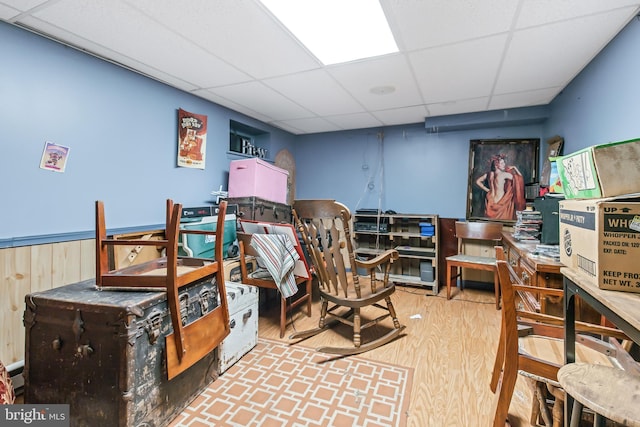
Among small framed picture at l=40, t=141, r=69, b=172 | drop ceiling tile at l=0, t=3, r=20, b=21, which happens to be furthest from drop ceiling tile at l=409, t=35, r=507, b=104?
small framed picture at l=40, t=141, r=69, b=172

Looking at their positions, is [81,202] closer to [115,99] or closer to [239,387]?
[115,99]

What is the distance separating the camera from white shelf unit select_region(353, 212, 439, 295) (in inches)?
149

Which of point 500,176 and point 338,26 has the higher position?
point 338,26

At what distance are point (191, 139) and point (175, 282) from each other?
2.06m

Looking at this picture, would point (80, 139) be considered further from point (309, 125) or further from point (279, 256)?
point (309, 125)

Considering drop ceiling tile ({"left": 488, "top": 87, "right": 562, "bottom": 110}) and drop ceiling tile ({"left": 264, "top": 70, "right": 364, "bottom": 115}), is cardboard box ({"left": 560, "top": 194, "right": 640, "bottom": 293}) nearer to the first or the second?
drop ceiling tile ({"left": 264, "top": 70, "right": 364, "bottom": 115})

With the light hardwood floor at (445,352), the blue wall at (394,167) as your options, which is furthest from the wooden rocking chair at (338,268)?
the blue wall at (394,167)

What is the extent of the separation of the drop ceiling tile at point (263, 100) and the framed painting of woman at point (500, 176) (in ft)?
7.58

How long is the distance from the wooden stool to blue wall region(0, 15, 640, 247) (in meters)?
1.53

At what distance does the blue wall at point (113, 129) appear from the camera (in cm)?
180

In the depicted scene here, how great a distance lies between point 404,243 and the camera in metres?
4.18

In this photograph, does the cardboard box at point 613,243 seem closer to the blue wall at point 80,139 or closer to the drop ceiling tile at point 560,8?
the drop ceiling tile at point 560,8

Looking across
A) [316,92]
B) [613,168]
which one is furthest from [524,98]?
[613,168]

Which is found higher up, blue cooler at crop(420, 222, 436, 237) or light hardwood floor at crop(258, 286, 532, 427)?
blue cooler at crop(420, 222, 436, 237)
